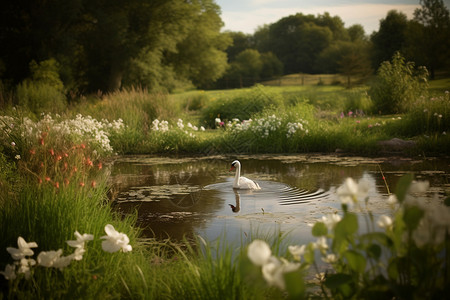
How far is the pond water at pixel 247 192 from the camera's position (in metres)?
5.54

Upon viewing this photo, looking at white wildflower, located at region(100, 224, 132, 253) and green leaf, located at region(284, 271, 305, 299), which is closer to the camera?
green leaf, located at region(284, 271, 305, 299)

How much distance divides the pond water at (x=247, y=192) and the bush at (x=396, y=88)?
713 centimetres

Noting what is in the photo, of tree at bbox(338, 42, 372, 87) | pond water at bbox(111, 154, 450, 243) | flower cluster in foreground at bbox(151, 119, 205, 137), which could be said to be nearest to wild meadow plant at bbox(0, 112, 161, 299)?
pond water at bbox(111, 154, 450, 243)

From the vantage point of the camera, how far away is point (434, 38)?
31.0 meters

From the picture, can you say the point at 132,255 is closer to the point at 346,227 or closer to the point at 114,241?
the point at 114,241

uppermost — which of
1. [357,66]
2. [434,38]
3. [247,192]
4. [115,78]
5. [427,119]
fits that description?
[434,38]

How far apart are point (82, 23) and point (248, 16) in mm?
31393

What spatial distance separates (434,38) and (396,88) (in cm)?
1659

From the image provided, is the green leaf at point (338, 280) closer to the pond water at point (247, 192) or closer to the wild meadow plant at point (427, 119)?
the pond water at point (247, 192)

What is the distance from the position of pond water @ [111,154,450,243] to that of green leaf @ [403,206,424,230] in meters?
1.80

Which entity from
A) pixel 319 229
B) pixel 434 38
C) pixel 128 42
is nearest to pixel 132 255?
pixel 319 229

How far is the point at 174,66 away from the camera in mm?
31734

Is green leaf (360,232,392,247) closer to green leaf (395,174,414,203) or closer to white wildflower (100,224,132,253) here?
green leaf (395,174,414,203)

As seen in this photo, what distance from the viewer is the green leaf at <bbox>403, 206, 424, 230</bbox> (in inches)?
83.0
